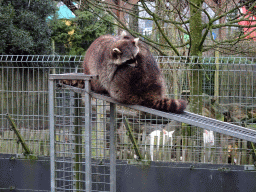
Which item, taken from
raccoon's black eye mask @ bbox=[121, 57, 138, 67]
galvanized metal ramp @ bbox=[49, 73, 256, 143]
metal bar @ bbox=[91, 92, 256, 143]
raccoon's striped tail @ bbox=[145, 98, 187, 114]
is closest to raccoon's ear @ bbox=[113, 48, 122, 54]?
raccoon's black eye mask @ bbox=[121, 57, 138, 67]

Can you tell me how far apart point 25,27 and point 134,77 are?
9785 millimetres

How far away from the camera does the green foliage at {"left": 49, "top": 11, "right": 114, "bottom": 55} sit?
14.1 meters

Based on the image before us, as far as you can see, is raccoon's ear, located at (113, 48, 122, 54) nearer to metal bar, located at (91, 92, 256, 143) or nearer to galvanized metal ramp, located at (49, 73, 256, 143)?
galvanized metal ramp, located at (49, 73, 256, 143)

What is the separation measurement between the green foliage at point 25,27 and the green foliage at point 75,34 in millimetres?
970

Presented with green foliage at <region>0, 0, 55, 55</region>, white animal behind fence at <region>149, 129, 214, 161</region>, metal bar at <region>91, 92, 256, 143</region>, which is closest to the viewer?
metal bar at <region>91, 92, 256, 143</region>

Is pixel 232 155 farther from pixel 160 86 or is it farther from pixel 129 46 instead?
pixel 129 46

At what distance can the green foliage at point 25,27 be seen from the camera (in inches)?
432

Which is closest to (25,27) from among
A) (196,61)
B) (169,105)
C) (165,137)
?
(196,61)

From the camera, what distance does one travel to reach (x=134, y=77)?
3520 mm

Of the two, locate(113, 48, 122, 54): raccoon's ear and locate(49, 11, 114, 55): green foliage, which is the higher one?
locate(49, 11, 114, 55): green foliage

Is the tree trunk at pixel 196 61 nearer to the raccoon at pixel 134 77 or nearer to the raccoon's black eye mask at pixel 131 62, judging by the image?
the raccoon at pixel 134 77

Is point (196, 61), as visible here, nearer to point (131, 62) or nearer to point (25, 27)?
point (131, 62)

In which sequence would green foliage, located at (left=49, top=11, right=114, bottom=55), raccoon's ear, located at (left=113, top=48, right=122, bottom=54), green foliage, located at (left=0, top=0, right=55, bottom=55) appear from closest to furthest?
raccoon's ear, located at (left=113, top=48, right=122, bottom=54) < green foliage, located at (left=0, top=0, right=55, bottom=55) < green foliage, located at (left=49, top=11, right=114, bottom=55)

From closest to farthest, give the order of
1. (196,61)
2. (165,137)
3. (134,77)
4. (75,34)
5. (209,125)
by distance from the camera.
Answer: (209,125) → (134,77) → (165,137) → (196,61) → (75,34)
